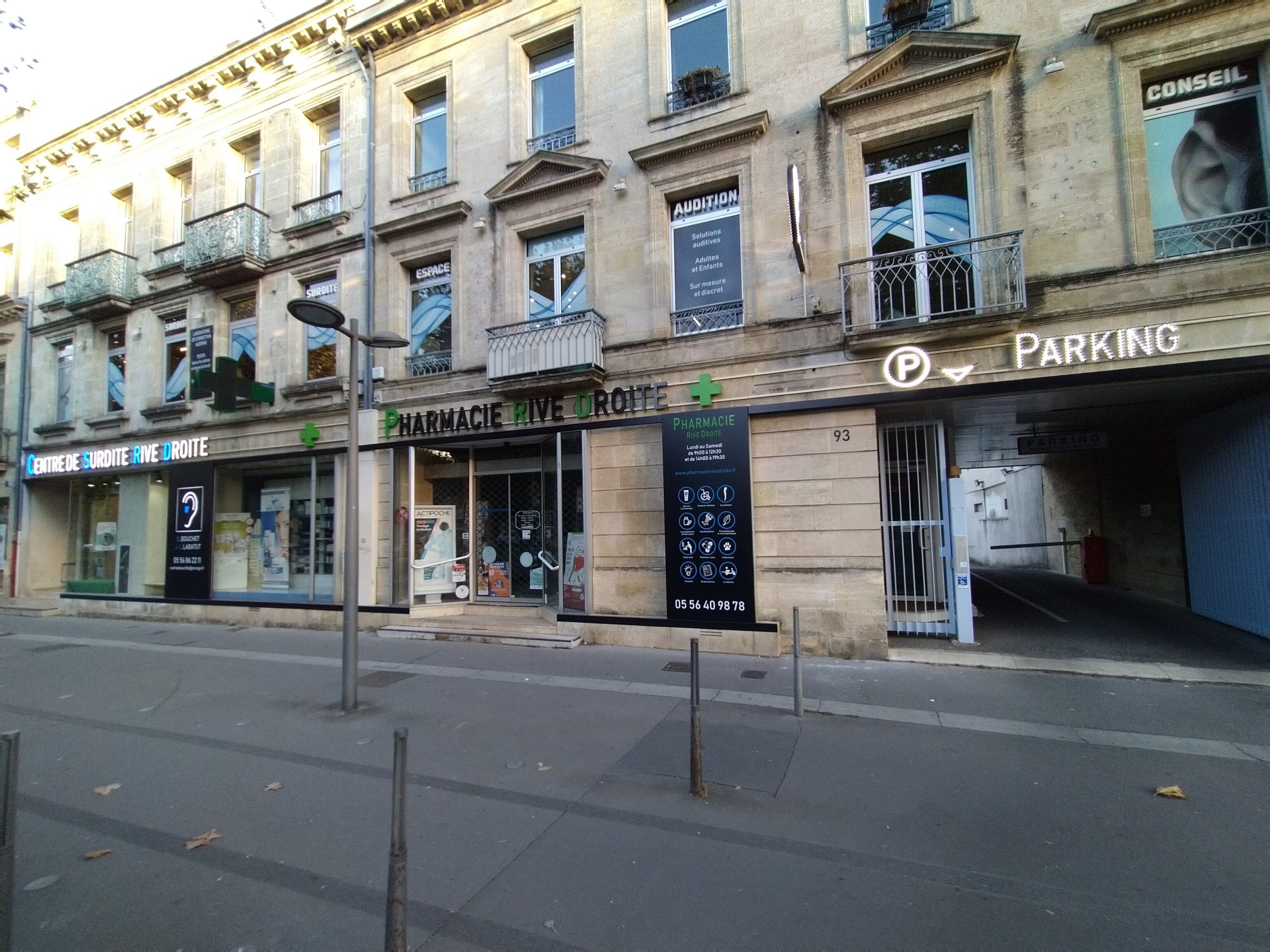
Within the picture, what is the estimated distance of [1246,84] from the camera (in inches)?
292

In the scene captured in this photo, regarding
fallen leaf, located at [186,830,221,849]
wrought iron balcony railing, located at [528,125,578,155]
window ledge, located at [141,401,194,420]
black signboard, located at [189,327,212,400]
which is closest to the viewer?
fallen leaf, located at [186,830,221,849]

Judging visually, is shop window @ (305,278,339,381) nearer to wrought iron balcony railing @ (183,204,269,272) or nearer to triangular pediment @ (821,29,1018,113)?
wrought iron balcony railing @ (183,204,269,272)

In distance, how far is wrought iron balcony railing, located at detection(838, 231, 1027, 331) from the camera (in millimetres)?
7738

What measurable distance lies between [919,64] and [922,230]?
2254 millimetres

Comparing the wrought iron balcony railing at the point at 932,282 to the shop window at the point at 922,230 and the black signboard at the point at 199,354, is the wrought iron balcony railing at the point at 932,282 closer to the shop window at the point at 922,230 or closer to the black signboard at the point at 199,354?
the shop window at the point at 922,230

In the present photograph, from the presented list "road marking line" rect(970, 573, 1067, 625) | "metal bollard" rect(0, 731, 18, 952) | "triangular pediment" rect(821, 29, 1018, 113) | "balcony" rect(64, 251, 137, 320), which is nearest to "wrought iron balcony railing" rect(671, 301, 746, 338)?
"triangular pediment" rect(821, 29, 1018, 113)

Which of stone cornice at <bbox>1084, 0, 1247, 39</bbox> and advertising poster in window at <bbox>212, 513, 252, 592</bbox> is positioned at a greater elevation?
stone cornice at <bbox>1084, 0, 1247, 39</bbox>

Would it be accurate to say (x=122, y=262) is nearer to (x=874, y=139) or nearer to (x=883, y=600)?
(x=874, y=139)

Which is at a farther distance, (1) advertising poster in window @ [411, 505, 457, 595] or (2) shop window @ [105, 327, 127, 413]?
(2) shop window @ [105, 327, 127, 413]

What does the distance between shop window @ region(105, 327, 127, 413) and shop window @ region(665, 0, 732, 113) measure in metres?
15.3

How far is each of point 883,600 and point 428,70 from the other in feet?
43.3

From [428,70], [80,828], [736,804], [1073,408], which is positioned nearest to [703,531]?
[736,804]

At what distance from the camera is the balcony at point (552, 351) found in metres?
9.55

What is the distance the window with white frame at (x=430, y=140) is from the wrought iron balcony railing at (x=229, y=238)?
156 inches
